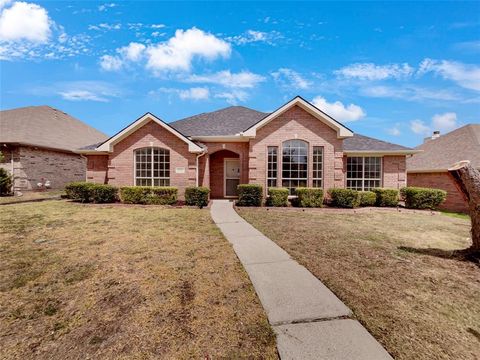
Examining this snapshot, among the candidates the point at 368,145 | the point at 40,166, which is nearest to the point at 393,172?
the point at 368,145

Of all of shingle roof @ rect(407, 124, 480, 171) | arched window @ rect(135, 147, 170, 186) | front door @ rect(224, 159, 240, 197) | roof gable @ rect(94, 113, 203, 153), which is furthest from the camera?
shingle roof @ rect(407, 124, 480, 171)

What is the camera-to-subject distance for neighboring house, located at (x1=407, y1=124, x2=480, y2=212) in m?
16.5

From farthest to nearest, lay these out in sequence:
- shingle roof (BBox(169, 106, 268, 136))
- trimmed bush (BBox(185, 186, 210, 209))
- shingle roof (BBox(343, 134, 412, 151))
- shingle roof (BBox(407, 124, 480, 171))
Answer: shingle roof (BBox(407, 124, 480, 171)), shingle roof (BBox(169, 106, 268, 136)), shingle roof (BBox(343, 134, 412, 151)), trimmed bush (BBox(185, 186, 210, 209))

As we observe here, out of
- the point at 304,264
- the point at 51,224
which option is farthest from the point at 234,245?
the point at 51,224

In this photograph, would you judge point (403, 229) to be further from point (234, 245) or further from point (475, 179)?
point (234, 245)

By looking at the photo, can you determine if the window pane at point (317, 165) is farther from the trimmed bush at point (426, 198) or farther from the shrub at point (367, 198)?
the trimmed bush at point (426, 198)

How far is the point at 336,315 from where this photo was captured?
3.38m

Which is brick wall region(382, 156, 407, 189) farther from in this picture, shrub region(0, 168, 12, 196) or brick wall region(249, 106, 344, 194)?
shrub region(0, 168, 12, 196)

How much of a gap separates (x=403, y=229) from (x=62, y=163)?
23912 millimetres

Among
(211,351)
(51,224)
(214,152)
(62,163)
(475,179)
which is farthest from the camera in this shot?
(62,163)

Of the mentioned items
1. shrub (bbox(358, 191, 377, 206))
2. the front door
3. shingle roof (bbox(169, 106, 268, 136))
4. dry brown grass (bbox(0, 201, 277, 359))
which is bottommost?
dry brown grass (bbox(0, 201, 277, 359))

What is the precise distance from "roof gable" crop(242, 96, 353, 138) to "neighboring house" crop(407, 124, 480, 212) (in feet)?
27.8

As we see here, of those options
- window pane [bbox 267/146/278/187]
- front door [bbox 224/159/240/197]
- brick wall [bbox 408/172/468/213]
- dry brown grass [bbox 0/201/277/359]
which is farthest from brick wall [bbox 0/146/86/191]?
brick wall [bbox 408/172/468/213]

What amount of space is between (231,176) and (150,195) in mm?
5623
